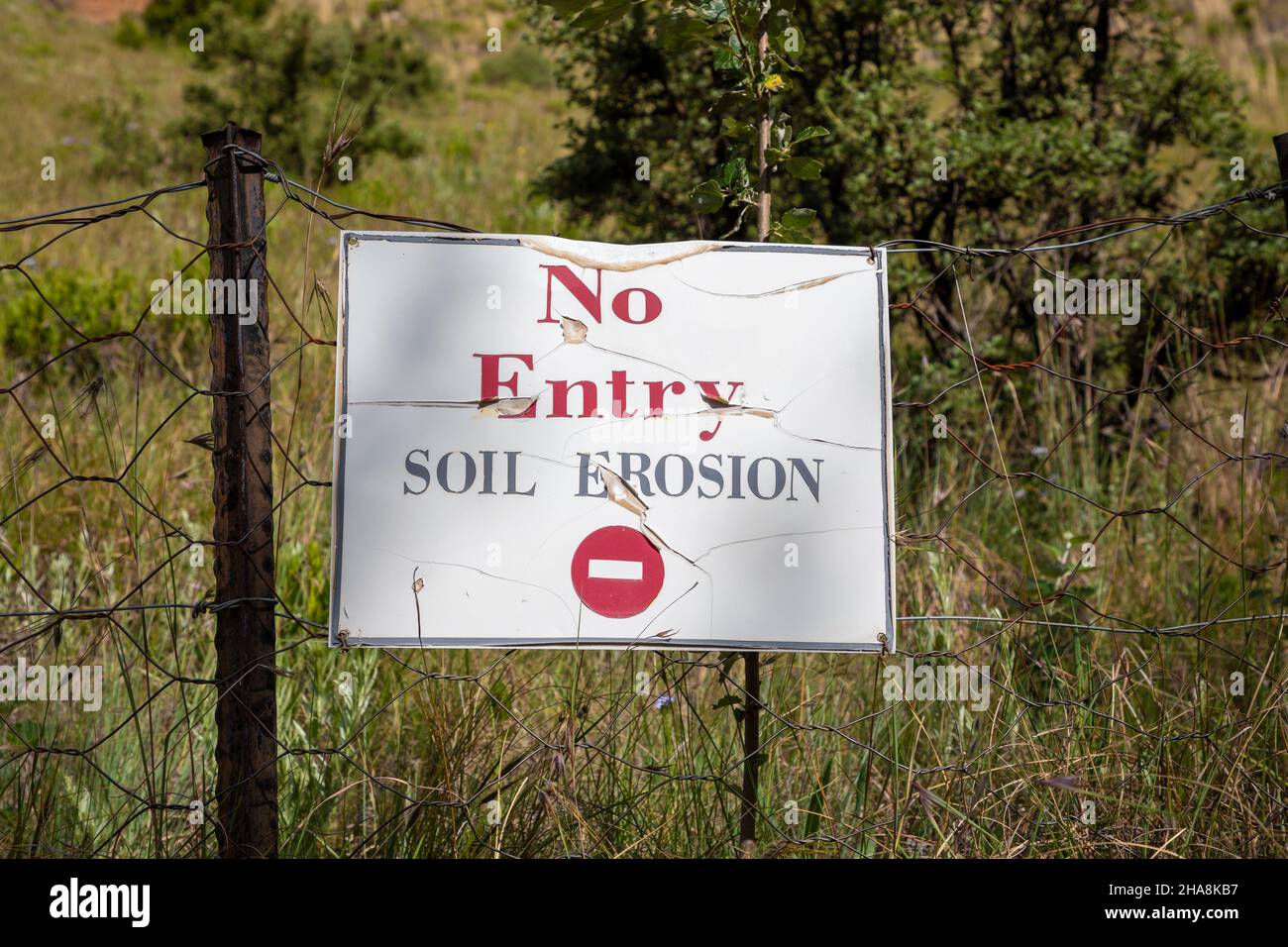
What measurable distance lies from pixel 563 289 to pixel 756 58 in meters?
0.51

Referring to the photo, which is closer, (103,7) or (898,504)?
(898,504)

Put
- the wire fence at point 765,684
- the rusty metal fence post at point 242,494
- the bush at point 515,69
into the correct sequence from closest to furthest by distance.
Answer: the rusty metal fence post at point 242,494 → the wire fence at point 765,684 → the bush at point 515,69

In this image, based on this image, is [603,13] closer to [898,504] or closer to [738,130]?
[738,130]

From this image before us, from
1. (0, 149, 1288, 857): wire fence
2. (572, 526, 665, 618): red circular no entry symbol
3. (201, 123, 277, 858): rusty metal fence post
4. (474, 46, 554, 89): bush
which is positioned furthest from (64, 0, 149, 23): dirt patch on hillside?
(572, 526, 665, 618): red circular no entry symbol

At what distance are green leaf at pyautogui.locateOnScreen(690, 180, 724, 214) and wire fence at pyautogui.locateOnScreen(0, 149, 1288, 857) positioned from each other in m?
0.36

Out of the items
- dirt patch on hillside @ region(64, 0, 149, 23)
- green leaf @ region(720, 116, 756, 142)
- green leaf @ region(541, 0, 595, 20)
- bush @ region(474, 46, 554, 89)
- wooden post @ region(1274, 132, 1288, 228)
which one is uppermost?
dirt patch on hillside @ region(64, 0, 149, 23)

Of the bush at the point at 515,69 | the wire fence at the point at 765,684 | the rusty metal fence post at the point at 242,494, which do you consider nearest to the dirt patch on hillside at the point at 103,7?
the bush at the point at 515,69

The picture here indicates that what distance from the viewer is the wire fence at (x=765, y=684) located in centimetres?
172

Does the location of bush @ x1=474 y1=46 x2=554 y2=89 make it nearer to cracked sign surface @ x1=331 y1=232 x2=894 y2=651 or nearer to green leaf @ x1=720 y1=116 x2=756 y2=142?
green leaf @ x1=720 y1=116 x2=756 y2=142

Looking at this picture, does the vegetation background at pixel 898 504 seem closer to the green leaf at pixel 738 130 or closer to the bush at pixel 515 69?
the green leaf at pixel 738 130

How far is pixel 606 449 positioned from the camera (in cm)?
153

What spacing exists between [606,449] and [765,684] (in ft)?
3.28

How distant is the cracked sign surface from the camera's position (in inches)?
59.2

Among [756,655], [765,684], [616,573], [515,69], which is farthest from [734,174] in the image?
[515,69]
